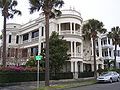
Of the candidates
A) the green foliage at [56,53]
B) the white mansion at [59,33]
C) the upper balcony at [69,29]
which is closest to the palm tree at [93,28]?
the white mansion at [59,33]

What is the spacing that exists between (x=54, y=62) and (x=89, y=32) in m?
10.8

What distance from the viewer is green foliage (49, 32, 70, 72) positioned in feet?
99.7

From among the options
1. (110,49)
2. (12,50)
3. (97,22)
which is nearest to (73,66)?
(97,22)

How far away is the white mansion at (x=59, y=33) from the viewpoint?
3778 cm

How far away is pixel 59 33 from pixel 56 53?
823cm

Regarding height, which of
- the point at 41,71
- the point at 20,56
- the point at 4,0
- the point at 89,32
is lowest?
the point at 41,71

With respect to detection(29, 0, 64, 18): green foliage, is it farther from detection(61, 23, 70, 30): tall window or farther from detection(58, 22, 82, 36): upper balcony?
detection(61, 23, 70, 30): tall window

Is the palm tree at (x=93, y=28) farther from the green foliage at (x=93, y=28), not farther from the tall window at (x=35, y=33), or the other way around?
the tall window at (x=35, y=33)

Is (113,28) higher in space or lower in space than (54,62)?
higher

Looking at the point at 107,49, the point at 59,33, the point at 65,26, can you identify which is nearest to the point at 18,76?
the point at 59,33

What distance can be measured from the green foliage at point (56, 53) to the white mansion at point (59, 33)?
144 inches

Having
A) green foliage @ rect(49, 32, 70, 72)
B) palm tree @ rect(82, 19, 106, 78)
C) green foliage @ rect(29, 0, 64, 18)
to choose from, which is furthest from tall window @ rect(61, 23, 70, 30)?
green foliage @ rect(29, 0, 64, 18)

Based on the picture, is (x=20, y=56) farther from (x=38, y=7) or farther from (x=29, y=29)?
(x=38, y=7)

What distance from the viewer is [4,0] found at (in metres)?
27.4
